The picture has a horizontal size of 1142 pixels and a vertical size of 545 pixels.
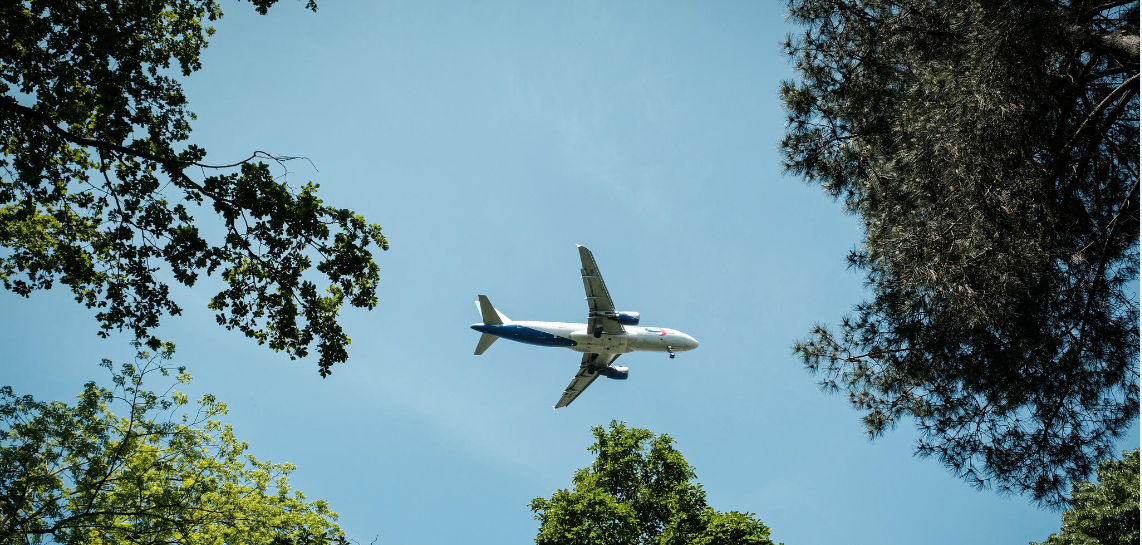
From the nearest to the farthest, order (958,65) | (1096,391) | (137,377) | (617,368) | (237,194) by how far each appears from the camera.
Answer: (237,194) < (958,65) < (1096,391) < (137,377) < (617,368)

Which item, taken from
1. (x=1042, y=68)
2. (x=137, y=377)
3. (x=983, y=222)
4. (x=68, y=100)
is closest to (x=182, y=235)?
(x=68, y=100)

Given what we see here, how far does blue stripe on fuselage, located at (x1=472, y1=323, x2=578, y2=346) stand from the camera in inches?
1153

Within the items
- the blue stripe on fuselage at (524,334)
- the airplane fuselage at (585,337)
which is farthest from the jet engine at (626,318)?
the blue stripe on fuselage at (524,334)

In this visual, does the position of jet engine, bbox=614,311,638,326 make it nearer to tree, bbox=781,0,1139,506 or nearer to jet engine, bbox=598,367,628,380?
jet engine, bbox=598,367,628,380

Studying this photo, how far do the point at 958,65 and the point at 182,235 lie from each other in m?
10.9

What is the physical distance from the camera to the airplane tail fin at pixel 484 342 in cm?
2983

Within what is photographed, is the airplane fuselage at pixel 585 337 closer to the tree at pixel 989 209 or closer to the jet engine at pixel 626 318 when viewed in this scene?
the jet engine at pixel 626 318

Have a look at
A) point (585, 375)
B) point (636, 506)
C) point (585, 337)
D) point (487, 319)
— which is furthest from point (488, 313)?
point (636, 506)

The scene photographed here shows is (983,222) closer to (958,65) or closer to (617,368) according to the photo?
(958,65)

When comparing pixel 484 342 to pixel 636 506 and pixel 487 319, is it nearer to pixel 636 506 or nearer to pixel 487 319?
pixel 487 319

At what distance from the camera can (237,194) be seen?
8469 mm

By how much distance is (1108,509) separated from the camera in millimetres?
19953

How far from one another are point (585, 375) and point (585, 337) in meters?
4.56

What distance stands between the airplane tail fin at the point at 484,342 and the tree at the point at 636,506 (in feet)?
30.1
